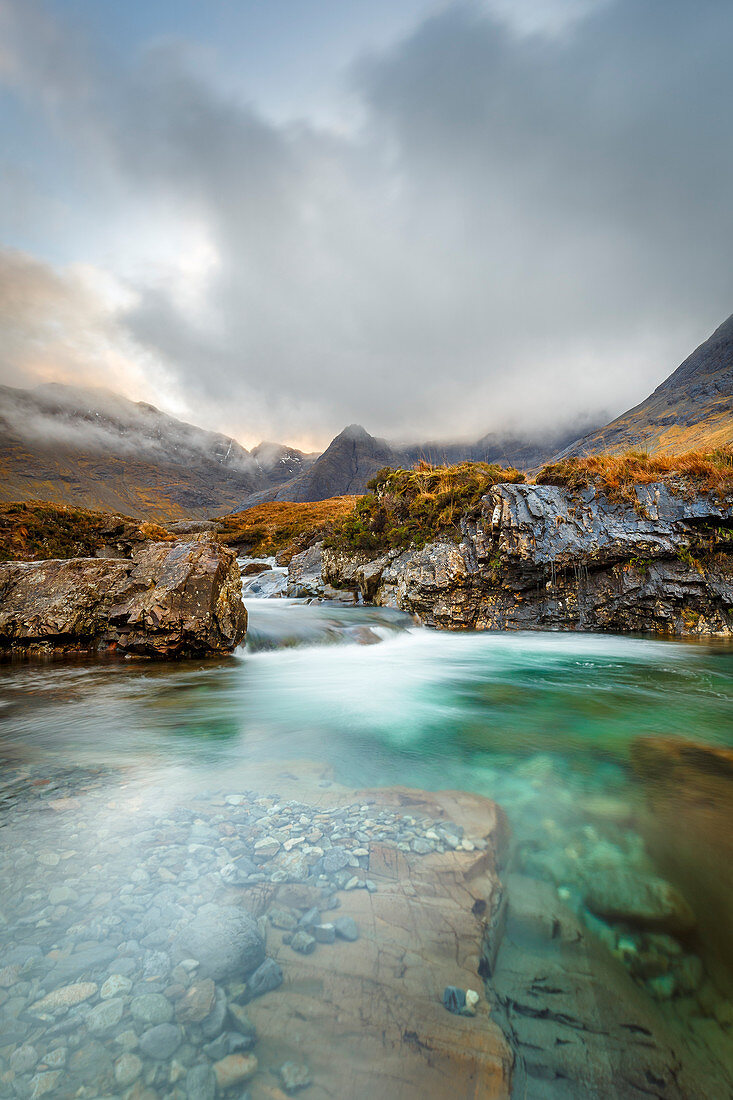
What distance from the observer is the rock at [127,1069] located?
1.50 m

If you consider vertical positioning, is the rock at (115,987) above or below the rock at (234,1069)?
above

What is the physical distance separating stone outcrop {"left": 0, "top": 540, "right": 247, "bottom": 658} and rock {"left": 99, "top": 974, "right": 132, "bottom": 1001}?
787 cm

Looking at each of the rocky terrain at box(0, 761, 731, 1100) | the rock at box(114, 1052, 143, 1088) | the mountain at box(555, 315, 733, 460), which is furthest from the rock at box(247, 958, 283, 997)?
the mountain at box(555, 315, 733, 460)

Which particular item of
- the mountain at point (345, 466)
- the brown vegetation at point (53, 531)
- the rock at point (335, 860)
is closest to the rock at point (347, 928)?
the rock at point (335, 860)

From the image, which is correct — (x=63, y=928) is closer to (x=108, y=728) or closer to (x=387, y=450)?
(x=108, y=728)

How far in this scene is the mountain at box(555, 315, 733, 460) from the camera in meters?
71.0

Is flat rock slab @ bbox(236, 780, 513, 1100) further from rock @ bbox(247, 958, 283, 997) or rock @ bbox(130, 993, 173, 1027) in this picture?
rock @ bbox(130, 993, 173, 1027)

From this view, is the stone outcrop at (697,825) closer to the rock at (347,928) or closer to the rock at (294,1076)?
the rock at (347,928)

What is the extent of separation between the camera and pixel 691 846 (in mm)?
3070

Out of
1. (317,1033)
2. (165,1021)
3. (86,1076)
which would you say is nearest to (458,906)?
(317,1033)

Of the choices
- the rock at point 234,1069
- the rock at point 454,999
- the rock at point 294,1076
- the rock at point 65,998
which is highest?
the rock at point 65,998

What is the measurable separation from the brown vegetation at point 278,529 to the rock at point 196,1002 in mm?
27612

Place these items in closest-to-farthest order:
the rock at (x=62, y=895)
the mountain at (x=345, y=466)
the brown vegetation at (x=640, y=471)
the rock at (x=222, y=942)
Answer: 1. the rock at (x=222, y=942)
2. the rock at (x=62, y=895)
3. the brown vegetation at (x=640, y=471)
4. the mountain at (x=345, y=466)

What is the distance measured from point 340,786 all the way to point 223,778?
3.92 feet
